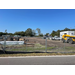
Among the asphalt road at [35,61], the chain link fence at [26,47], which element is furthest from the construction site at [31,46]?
the asphalt road at [35,61]

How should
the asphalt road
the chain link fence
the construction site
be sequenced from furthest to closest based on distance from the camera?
the construction site, the chain link fence, the asphalt road

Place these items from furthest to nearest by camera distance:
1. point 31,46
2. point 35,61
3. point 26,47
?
point 31,46 → point 26,47 → point 35,61

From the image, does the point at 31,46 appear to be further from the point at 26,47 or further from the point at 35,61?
the point at 35,61

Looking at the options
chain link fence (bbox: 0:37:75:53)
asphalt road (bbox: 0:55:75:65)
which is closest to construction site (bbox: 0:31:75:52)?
chain link fence (bbox: 0:37:75:53)

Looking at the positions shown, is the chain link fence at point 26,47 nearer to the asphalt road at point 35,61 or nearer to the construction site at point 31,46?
the construction site at point 31,46

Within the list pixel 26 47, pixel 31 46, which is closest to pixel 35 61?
pixel 26 47

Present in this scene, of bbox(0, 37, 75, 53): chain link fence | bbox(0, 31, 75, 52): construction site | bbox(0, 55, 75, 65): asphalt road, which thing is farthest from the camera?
bbox(0, 31, 75, 52): construction site

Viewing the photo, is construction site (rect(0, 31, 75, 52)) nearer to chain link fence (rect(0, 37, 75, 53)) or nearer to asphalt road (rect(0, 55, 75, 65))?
chain link fence (rect(0, 37, 75, 53))

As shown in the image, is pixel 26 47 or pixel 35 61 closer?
pixel 35 61

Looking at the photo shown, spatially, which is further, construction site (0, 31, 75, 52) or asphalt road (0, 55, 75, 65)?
construction site (0, 31, 75, 52)
